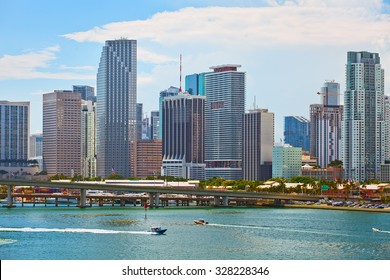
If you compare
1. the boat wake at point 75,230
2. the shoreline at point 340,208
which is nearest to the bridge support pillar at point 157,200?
the shoreline at point 340,208

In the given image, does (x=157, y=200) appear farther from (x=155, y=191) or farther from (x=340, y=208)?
(x=340, y=208)

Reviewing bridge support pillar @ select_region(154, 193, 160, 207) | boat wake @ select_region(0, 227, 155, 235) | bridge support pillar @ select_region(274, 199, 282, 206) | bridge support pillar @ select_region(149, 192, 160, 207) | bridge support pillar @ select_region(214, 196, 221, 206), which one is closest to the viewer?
boat wake @ select_region(0, 227, 155, 235)

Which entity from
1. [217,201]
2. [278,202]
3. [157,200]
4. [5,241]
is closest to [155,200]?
[157,200]

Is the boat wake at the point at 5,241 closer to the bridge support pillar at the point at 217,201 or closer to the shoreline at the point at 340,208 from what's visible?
the shoreline at the point at 340,208

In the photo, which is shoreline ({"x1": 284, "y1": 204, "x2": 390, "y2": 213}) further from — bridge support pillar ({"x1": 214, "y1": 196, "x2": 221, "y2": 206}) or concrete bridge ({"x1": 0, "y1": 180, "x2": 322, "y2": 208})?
bridge support pillar ({"x1": 214, "y1": 196, "x2": 221, "y2": 206})

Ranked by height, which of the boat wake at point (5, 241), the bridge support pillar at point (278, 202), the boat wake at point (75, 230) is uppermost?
the boat wake at point (5, 241)

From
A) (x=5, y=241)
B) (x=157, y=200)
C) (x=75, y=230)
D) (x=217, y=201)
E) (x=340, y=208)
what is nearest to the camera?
(x=5, y=241)

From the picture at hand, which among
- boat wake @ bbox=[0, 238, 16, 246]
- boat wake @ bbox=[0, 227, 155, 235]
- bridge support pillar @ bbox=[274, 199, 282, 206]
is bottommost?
bridge support pillar @ bbox=[274, 199, 282, 206]

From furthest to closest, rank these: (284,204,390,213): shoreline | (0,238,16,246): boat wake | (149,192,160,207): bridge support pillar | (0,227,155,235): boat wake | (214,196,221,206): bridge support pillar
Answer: (214,196,221,206): bridge support pillar → (149,192,160,207): bridge support pillar → (284,204,390,213): shoreline → (0,227,155,235): boat wake → (0,238,16,246): boat wake

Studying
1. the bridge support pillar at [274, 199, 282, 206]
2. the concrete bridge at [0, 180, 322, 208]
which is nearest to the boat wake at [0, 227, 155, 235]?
the concrete bridge at [0, 180, 322, 208]

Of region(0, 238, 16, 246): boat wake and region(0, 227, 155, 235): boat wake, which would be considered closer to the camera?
region(0, 238, 16, 246): boat wake
